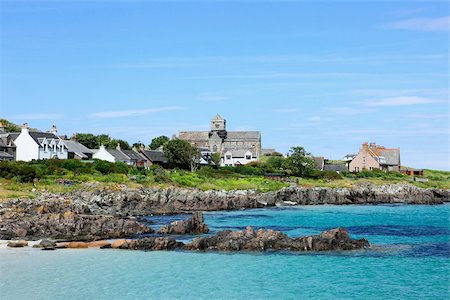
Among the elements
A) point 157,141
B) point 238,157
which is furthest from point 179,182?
point 157,141

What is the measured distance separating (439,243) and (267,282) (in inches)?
731

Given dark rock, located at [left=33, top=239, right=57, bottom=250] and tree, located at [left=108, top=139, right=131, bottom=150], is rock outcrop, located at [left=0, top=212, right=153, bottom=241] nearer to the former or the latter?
dark rock, located at [left=33, top=239, right=57, bottom=250]

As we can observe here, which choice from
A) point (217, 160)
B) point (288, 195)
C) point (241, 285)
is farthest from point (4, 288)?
point (217, 160)

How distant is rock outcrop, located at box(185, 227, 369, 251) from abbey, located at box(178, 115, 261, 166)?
3842 inches

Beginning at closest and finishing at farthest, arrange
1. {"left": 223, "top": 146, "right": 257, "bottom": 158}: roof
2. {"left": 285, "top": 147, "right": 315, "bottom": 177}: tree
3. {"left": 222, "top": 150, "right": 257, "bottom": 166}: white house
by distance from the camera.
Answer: {"left": 285, "top": 147, "right": 315, "bottom": 177}: tree, {"left": 222, "top": 150, "right": 257, "bottom": 166}: white house, {"left": 223, "top": 146, "right": 257, "bottom": 158}: roof

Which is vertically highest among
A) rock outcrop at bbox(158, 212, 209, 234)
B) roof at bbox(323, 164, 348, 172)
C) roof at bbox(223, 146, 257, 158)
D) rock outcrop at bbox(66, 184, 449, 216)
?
roof at bbox(223, 146, 257, 158)

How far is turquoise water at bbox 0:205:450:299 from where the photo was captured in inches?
968

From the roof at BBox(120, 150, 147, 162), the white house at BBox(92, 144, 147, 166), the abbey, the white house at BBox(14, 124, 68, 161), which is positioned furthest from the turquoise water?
the abbey

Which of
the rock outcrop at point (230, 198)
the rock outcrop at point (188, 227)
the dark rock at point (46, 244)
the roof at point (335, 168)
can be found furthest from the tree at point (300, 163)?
the dark rock at point (46, 244)

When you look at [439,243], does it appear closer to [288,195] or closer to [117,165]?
[288,195]

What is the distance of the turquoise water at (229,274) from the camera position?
2459cm

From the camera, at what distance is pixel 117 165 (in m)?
82.4

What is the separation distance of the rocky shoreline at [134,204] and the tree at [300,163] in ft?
47.3

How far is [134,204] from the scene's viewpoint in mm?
60562
